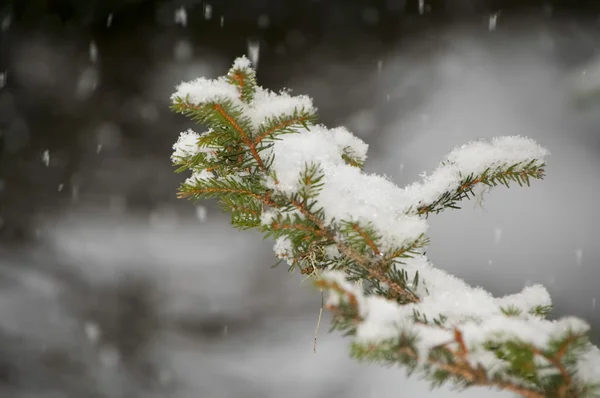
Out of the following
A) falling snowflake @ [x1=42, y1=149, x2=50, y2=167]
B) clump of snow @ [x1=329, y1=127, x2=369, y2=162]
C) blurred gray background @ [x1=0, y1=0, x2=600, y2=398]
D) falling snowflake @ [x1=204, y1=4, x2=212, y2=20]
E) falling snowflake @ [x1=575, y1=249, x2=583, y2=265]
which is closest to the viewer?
clump of snow @ [x1=329, y1=127, x2=369, y2=162]

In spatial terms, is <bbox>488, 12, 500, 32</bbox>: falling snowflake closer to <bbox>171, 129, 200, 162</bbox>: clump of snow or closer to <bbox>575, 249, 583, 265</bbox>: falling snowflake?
<bbox>575, 249, 583, 265</bbox>: falling snowflake

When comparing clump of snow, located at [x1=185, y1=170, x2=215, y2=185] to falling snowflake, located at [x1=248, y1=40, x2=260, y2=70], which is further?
falling snowflake, located at [x1=248, y1=40, x2=260, y2=70]

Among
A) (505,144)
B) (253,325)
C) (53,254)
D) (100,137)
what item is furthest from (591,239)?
(53,254)

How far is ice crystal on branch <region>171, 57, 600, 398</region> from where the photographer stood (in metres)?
0.24

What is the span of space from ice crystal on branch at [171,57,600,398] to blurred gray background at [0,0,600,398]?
2949 mm

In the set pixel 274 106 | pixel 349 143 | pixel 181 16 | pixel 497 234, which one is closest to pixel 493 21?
pixel 497 234

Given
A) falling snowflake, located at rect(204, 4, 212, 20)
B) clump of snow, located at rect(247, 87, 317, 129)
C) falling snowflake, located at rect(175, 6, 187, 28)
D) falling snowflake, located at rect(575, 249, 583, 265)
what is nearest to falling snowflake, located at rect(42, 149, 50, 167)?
falling snowflake, located at rect(175, 6, 187, 28)

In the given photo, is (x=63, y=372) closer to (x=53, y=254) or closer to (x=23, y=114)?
(x=53, y=254)

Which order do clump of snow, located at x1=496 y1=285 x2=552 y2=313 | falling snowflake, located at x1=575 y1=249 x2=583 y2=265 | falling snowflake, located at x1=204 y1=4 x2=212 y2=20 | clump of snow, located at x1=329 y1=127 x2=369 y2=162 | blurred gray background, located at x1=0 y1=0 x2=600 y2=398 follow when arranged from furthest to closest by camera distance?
falling snowflake, located at x1=204 y1=4 x2=212 y2=20 → blurred gray background, located at x1=0 y1=0 x2=600 y2=398 → falling snowflake, located at x1=575 y1=249 x2=583 y2=265 → clump of snow, located at x1=329 y1=127 x2=369 y2=162 → clump of snow, located at x1=496 y1=285 x2=552 y2=313

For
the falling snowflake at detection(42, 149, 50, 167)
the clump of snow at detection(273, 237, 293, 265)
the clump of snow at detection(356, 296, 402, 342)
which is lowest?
the clump of snow at detection(356, 296, 402, 342)

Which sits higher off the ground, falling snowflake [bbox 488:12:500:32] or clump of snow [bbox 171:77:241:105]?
falling snowflake [bbox 488:12:500:32]

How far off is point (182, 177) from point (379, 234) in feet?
11.2

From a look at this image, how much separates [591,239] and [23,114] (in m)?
4.95

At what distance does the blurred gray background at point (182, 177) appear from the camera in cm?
324
